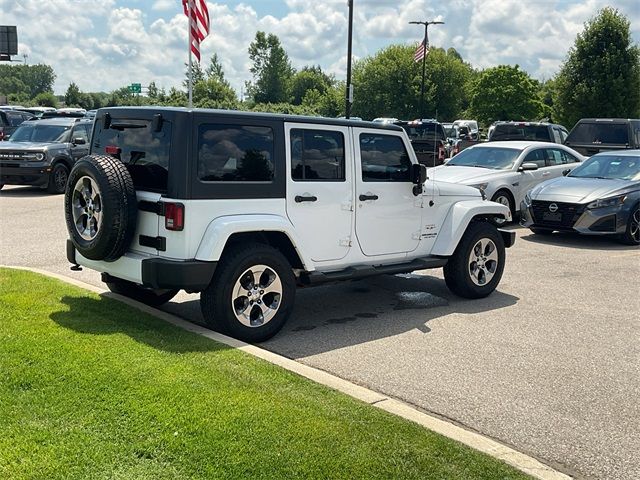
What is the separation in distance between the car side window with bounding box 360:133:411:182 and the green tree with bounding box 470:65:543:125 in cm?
5667

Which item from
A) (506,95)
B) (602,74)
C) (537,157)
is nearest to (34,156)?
(537,157)

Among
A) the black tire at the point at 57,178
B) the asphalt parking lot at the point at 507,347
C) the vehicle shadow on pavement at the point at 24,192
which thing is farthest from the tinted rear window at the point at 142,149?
the vehicle shadow on pavement at the point at 24,192

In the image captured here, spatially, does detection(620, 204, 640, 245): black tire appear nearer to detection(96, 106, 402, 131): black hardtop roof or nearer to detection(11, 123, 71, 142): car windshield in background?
detection(96, 106, 402, 131): black hardtop roof

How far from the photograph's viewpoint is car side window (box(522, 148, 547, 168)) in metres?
14.1

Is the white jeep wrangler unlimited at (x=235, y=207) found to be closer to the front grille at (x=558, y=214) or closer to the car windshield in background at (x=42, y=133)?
the front grille at (x=558, y=214)

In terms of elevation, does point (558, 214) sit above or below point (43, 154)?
below

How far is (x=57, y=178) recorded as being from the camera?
17.1m

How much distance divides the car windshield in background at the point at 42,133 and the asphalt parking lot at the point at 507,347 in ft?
27.9

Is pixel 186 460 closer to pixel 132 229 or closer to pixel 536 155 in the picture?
pixel 132 229

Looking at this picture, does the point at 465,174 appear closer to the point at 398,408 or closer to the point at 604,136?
the point at 604,136

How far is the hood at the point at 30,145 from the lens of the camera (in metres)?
16.9

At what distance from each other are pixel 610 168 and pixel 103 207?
1020 centimetres

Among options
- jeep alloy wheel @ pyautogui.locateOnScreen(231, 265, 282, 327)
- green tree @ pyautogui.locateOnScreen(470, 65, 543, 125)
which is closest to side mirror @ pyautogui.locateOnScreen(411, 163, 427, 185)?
jeep alloy wheel @ pyautogui.locateOnScreen(231, 265, 282, 327)

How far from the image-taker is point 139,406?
13.4 feet
